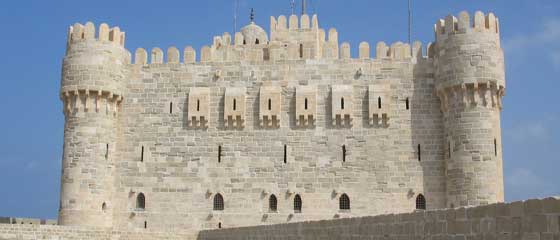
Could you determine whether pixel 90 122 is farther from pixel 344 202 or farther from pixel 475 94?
pixel 475 94

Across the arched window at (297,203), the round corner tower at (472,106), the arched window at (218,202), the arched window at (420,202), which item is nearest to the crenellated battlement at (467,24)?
the round corner tower at (472,106)

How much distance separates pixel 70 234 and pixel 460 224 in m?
13.5

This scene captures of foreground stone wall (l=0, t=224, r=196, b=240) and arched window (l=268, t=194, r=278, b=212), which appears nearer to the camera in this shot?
foreground stone wall (l=0, t=224, r=196, b=240)

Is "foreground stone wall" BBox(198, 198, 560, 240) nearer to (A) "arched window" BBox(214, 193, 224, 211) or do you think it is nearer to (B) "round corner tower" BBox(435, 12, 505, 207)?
(B) "round corner tower" BBox(435, 12, 505, 207)

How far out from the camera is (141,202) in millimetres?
21734

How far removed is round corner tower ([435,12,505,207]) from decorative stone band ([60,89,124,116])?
9985 mm

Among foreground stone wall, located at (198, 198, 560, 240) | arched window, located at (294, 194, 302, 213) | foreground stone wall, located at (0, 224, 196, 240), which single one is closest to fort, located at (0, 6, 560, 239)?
arched window, located at (294, 194, 302, 213)

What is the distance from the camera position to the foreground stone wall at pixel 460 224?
5844 mm

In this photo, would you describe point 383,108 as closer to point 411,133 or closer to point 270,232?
point 411,133

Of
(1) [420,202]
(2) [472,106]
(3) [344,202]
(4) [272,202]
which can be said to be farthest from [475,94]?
(4) [272,202]

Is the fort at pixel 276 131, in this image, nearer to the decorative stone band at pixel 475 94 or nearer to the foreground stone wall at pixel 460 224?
the decorative stone band at pixel 475 94

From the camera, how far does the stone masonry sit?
2039cm

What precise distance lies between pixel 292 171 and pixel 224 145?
7.40 feet

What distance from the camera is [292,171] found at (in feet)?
68.9
